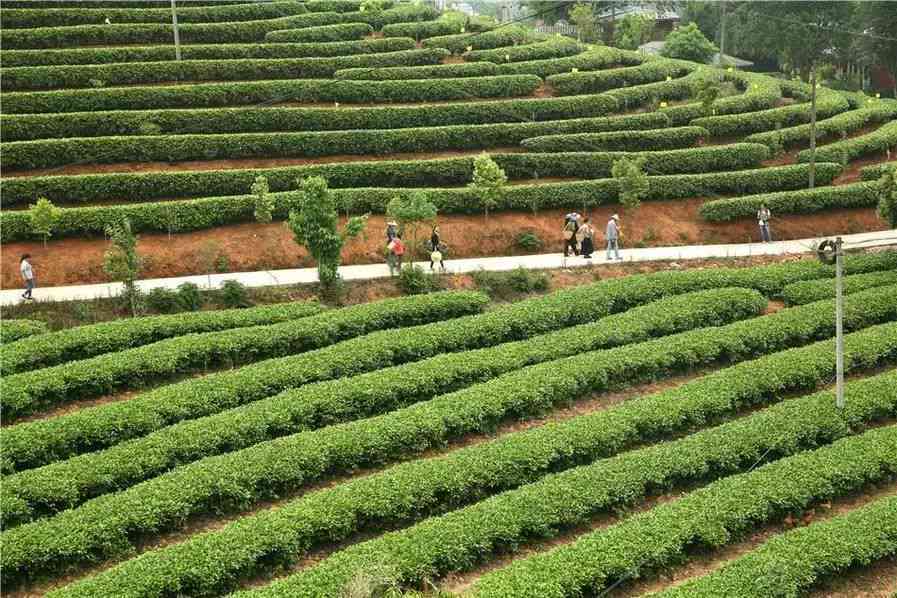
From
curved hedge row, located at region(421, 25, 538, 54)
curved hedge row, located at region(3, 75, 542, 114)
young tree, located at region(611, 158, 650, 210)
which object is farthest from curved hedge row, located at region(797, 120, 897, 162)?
curved hedge row, located at region(421, 25, 538, 54)

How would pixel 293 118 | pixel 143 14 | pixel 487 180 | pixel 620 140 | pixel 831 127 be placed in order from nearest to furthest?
pixel 487 180
pixel 293 118
pixel 620 140
pixel 831 127
pixel 143 14

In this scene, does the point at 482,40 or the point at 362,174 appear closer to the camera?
the point at 362,174

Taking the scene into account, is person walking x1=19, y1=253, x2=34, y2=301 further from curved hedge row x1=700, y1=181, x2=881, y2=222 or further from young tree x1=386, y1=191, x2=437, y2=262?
curved hedge row x1=700, y1=181, x2=881, y2=222

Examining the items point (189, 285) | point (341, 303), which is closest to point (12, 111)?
point (189, 285)

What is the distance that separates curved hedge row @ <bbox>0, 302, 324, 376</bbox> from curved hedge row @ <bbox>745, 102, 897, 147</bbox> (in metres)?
19.2

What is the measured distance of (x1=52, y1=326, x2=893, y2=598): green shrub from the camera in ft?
46.7

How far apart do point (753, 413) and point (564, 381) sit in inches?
140

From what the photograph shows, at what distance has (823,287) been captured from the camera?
24.5m

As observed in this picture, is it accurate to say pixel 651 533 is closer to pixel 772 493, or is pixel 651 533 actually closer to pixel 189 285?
pixel 772 493

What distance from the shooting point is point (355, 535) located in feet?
51.0

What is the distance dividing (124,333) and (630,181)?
1503 cm

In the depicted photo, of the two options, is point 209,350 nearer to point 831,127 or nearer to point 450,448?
point 450,448

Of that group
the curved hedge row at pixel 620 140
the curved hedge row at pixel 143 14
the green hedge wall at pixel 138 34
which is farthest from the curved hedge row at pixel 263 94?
the curved hedge row at pixel 143 14

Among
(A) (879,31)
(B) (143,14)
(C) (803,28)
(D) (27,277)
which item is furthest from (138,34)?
(A) (879,31)
